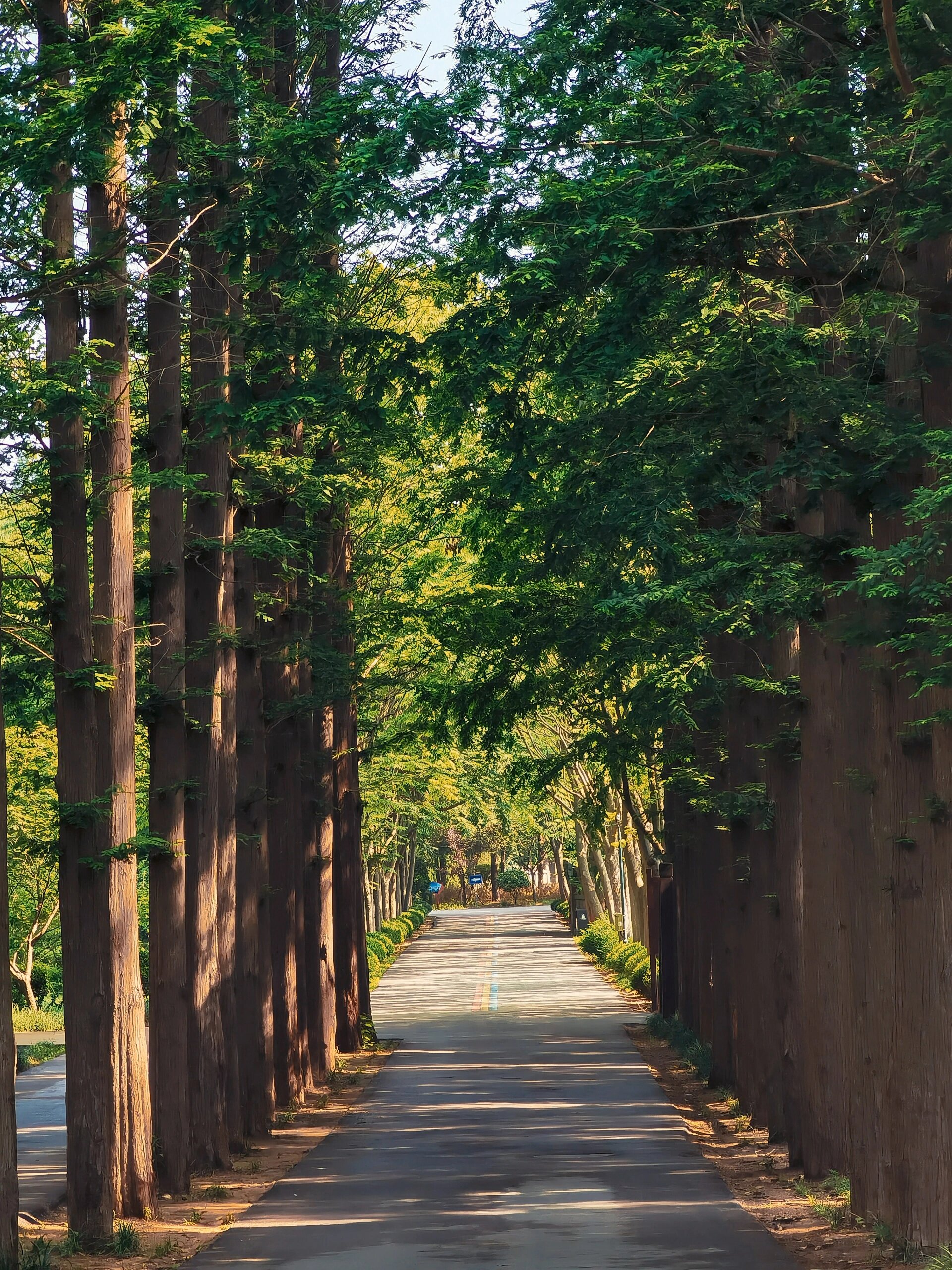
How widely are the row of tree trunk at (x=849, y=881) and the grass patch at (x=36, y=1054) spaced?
12.5 m

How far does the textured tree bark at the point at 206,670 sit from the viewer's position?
16.2 meters

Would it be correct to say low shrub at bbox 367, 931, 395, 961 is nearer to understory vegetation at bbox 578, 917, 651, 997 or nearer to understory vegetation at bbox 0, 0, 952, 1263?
understory vegetation at bbox 578, 917, 651, 997

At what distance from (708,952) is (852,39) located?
1651cm

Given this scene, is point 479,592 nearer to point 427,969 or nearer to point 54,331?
point 54,331

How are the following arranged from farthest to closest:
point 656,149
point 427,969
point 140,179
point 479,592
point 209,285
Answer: point 427,969 → point 479,592 → point 209,285 → point 140,179 → point 656,149

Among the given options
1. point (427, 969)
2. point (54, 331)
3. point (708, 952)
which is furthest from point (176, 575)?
point (427, 969)

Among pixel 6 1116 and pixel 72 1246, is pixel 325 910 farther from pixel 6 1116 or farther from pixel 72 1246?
pixel 6 1116

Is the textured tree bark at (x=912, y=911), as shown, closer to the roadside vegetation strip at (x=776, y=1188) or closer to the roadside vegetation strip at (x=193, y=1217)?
the roadside vegetation strip at (x=776, y=1188)

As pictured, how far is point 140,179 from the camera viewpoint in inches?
609

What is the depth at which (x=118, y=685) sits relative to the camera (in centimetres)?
1384

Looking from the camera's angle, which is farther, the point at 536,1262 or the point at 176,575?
the point at 176,575

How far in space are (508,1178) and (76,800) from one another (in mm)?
6022

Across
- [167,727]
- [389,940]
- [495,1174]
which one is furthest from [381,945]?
[167,727]

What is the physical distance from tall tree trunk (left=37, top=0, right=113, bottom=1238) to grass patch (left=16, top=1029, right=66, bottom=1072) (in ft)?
49.6
